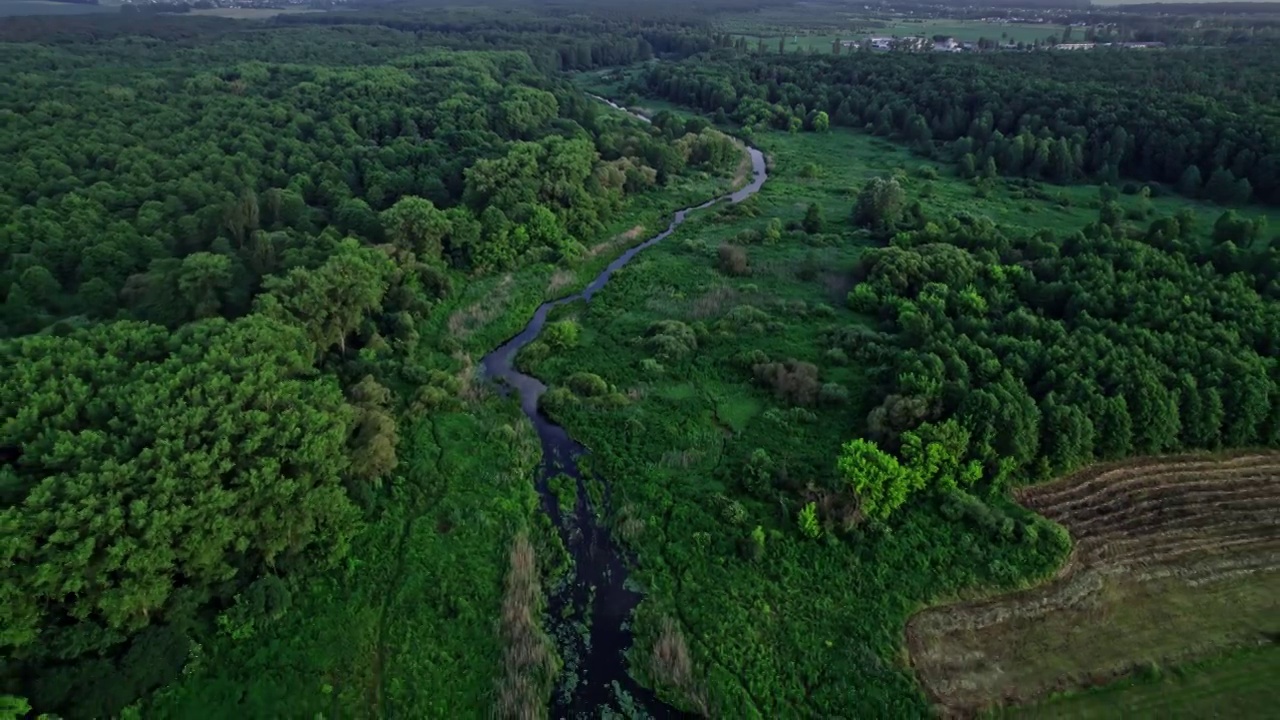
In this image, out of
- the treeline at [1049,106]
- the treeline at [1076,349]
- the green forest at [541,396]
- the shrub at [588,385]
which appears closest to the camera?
the green forest at [541,396]

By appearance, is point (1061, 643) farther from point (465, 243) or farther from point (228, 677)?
point (465, 243)

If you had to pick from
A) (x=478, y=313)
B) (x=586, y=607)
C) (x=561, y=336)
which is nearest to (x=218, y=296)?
(x=478, y=313)

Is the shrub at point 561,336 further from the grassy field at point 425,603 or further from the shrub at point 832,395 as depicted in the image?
the shrub at point 832,395

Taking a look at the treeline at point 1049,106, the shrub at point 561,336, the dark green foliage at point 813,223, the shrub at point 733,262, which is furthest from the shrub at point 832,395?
the treeline at point 1049,106

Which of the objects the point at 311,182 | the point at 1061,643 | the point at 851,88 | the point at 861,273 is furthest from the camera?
the point at 851,88

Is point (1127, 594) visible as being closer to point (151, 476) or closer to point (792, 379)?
point (792, 379)

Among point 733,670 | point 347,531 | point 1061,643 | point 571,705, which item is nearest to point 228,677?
point 347,531
